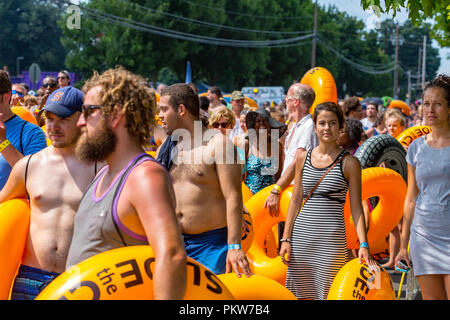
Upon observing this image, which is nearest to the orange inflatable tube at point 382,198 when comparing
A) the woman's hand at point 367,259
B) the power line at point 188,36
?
the woman's hand at point 367,259

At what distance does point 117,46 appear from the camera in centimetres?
4006

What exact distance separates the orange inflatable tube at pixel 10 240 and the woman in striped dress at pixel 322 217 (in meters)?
2.17

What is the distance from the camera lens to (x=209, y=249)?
13.7ft

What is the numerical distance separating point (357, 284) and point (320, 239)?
45 cm

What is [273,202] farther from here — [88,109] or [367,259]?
[88,109]

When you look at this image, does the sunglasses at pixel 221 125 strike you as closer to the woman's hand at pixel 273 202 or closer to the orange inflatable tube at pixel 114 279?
the woman's hand at pixel 273 202

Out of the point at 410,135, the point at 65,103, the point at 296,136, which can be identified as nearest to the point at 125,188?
the point at 65,103

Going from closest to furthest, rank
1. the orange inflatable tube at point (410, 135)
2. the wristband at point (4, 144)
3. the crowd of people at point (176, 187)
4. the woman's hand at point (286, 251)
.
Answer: the crowd of people at point (176, 187) < the wristband at point (4, 144) < the woman's hand at point (286, 251) < the orange inflatable tube at point (410, 135)

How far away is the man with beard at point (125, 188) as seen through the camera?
2211mm

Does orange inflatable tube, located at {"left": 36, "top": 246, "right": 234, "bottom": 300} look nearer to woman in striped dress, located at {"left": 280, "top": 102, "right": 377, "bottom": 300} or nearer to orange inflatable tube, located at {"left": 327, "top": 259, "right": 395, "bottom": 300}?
orange inflatable tube, located at {"left": 327, "top": 259, "right": 395, "bottom": 300}

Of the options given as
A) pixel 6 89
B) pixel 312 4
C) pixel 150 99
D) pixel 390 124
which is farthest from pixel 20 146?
pixel 312 4

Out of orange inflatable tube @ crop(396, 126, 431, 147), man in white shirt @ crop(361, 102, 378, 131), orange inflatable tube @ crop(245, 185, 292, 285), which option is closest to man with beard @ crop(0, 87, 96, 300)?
orange inflatable tube @ crop(245, 185, 292, 285)
